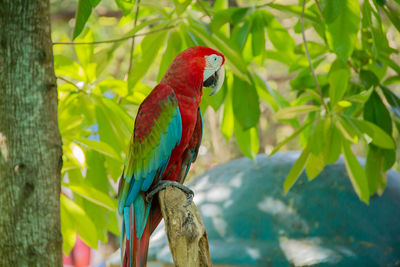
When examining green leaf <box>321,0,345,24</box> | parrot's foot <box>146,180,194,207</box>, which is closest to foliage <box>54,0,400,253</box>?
green leaf <box>321,0,345,24</box>

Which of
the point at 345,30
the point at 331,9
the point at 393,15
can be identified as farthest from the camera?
the point at 393,15

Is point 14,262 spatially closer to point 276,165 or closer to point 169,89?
point 169,89

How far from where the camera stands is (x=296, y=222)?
1.99 m

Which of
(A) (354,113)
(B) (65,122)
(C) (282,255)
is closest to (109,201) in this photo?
(B) (65,122)

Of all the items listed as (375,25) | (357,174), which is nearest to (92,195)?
(357,174)

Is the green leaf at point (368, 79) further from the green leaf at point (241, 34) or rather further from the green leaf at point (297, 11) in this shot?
the green leaf at point (241, 34)

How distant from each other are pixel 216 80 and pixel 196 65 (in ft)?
0.28

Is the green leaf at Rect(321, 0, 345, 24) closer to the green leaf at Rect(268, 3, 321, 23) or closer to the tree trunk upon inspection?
the green leaf at Rect(268, 3, 321, 23)

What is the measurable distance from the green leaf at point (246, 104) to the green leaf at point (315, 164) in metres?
0.23

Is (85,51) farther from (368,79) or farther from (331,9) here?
(368,79)

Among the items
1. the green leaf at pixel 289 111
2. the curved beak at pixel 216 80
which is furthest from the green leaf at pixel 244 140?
→ the curved beak at pixel 216 80

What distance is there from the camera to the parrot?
1131 mm

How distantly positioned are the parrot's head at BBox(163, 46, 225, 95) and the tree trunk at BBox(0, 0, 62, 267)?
323 mm

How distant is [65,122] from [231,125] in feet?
2.32
